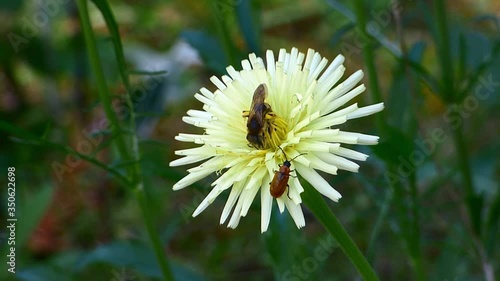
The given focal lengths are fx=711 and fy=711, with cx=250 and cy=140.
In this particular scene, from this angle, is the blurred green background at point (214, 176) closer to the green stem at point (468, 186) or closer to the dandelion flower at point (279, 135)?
the green stem at point (468, 186)

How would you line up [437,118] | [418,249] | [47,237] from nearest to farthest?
[418,249] < [47,237] < [437,118]

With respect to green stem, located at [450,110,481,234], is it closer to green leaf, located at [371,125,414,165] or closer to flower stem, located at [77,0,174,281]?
green leaf, located at [371,125,414,165]

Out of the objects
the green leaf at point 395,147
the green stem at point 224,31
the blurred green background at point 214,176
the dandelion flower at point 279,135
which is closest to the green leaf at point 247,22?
the blurred green background at point 214,176

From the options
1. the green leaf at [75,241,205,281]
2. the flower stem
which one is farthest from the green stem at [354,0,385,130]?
the green leaf at [75,241,205,281]

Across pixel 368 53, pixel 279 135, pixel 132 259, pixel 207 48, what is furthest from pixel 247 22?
pixel 279 135

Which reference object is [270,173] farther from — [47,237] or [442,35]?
[47,237]

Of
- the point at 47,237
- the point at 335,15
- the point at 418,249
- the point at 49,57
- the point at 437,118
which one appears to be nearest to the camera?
the point at 418,249

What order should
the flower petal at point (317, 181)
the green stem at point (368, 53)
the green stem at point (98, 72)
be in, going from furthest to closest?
the green stem at point (368, 53) → the green stem at point (98, 72) → the flower petal at point (317, 181)

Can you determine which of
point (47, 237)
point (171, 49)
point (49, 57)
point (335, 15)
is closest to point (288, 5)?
point (335, 15)
